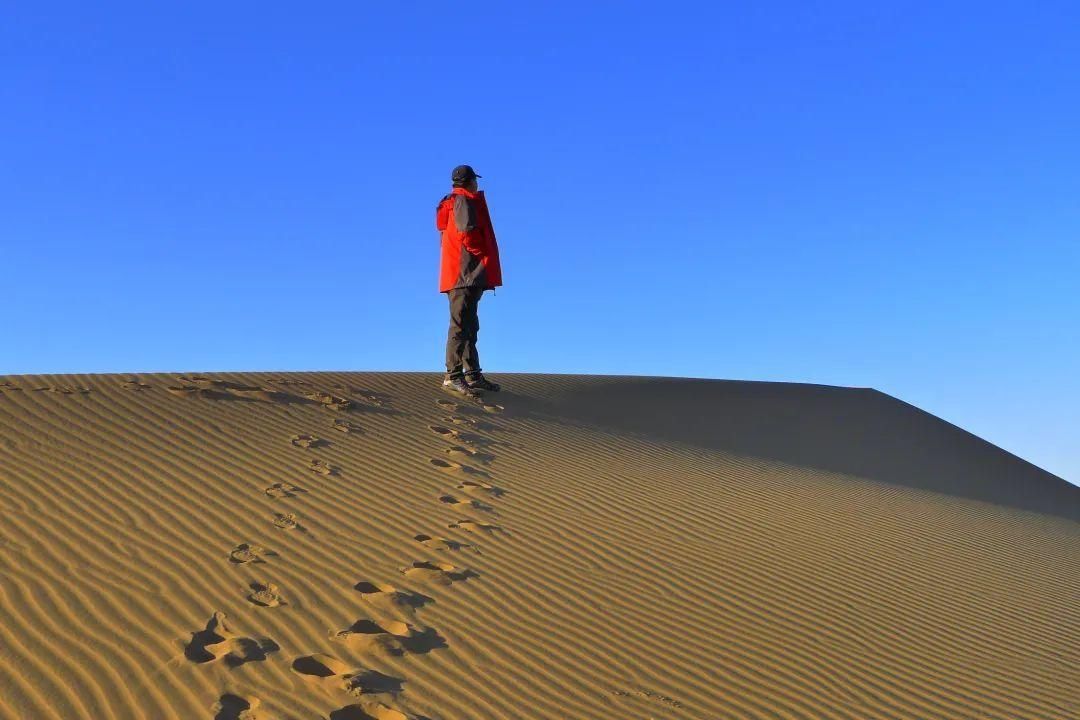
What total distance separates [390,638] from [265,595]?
0.73 meters

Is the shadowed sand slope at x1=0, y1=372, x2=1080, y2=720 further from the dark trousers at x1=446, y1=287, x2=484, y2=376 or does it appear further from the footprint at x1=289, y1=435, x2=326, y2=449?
the dark trousers at x1=446, y1=287, x2=484, y2=376

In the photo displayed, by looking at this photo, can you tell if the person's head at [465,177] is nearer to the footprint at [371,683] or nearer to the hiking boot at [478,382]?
the hiking boot at [478,382]

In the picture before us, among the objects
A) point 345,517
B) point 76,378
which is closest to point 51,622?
point 345,517

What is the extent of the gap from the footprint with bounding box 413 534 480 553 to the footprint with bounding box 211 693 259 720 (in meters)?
2.24

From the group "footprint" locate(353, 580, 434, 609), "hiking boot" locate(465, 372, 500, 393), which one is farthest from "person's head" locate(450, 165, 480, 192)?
"footprint" locate(353, 580, 434, 609)

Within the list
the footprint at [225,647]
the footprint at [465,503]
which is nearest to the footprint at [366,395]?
the footprint at [465,503]

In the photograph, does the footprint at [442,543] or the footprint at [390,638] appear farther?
the footprint at [442,543]

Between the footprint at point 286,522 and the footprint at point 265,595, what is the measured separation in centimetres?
95

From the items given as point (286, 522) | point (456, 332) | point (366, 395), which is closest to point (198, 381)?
point (366, 395)

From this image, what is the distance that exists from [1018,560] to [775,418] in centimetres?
642

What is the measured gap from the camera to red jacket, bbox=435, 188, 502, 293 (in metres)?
9.55

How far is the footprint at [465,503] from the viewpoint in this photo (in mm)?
7125

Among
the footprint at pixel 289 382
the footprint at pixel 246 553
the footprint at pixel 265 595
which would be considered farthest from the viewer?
the footprint at pixel 289 382

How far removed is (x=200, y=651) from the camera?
4191 mm
